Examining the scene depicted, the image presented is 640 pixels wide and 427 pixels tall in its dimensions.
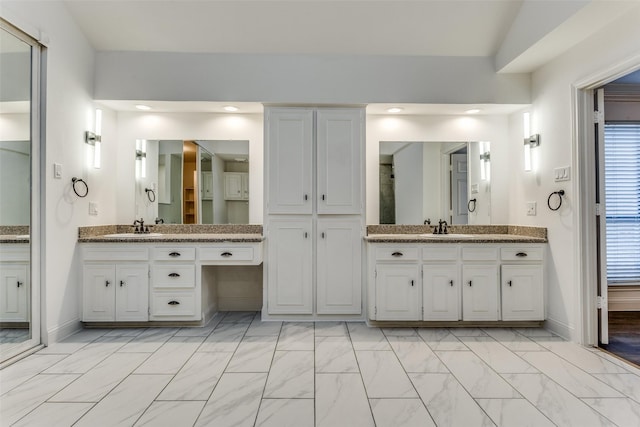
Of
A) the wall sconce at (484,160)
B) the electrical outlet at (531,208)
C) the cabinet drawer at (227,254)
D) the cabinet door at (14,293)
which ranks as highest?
the wall sconce at (484,160)

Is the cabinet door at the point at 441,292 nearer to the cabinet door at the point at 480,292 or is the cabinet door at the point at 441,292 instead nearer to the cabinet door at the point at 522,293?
the cabinet door at the point at 480,292

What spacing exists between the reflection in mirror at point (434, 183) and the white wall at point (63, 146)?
2.85 m

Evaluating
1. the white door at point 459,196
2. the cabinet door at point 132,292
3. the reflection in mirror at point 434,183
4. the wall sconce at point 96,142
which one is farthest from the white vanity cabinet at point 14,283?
the white door at point 459,196

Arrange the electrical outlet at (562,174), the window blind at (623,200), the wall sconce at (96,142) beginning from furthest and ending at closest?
the window blind at (623,200) < the wall sconce at (96,142) < the electrical outlet at (562,174)

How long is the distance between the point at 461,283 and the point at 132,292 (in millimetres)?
2938

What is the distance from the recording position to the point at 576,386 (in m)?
2.11

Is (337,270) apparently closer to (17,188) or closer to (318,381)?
(318,381)

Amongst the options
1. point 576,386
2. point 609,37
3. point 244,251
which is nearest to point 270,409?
point 244,251

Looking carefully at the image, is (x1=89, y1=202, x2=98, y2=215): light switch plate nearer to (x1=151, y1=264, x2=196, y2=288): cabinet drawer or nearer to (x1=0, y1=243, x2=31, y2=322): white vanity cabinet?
(x1=0, y1=243, x2=31, y2=322): white vanity cabinet

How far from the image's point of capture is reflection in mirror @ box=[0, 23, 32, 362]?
2.48 m

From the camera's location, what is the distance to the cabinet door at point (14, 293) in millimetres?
2482

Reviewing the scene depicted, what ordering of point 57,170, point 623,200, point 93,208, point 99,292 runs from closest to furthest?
point 57,170 < point 99,292 < point 93,208 < point 623,200

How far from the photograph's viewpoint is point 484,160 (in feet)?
12.5

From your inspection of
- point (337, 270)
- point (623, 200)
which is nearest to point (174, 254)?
point (337, 270)
